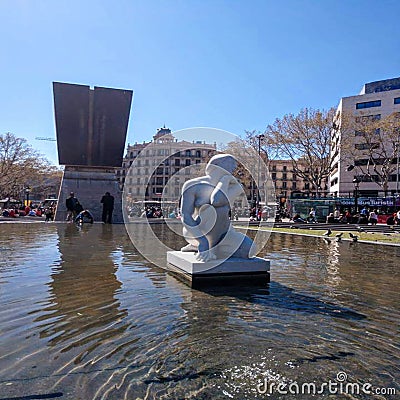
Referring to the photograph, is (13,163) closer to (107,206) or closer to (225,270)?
(107,206)

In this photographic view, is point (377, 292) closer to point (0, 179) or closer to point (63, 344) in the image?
point (63, 344)

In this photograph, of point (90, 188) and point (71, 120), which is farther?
point (90, 188)

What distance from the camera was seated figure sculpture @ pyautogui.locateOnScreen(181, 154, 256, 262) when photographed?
6.35 m

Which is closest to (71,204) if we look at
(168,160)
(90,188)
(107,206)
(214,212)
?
(107,206)

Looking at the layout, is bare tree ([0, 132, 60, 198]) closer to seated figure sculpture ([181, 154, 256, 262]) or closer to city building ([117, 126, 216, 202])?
city building ([117, 126, 216, 202])

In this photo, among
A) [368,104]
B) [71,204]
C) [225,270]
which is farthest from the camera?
[368,104]

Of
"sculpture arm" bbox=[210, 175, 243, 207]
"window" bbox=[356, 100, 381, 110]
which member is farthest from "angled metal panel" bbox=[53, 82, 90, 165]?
"window" bbox=[356, 100, 381, 110]

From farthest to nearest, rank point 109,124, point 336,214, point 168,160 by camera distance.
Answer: point 336,214, point 109,124, point 168,160

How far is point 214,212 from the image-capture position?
633 cm

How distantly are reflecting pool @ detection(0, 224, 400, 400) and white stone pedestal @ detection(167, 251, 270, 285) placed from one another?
0.79ft

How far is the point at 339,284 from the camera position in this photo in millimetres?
6797

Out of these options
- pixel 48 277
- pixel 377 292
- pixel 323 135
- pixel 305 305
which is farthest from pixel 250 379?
pixel 323 135

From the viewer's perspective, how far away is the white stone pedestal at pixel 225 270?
6211 millimetres

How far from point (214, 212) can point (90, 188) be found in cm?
2224
